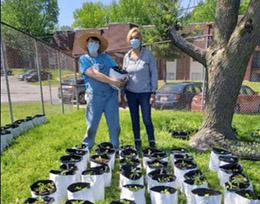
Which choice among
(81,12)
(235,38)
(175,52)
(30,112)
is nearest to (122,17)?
(81,12)

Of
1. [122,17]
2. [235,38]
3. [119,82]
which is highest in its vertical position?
[122,17]

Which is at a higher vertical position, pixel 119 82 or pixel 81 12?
pixel 81 12

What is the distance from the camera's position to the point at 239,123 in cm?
631

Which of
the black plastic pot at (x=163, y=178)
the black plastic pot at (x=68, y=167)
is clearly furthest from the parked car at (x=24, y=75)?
the black plastic pot at (x=163, y=178)

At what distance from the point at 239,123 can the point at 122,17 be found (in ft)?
114

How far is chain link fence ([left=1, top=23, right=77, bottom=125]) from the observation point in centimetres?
543

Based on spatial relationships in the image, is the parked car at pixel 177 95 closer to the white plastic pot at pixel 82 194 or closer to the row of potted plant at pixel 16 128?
the row of potted plant at pixel 16 128

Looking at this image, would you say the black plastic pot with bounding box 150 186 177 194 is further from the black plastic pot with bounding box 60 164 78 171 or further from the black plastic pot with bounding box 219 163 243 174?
the black plastic pot with bounding box 60 164 78 171

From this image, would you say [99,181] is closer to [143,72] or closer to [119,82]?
[119,82]

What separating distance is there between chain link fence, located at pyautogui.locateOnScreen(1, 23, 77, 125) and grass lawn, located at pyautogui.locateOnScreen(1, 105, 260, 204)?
84 centimetres

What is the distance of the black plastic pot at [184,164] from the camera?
3158mm

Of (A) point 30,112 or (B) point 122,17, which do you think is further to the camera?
(B) point 122,17

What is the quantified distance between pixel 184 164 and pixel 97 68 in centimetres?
159

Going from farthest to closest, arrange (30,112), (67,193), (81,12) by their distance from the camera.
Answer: (81,12), (30,112), (67,193)
